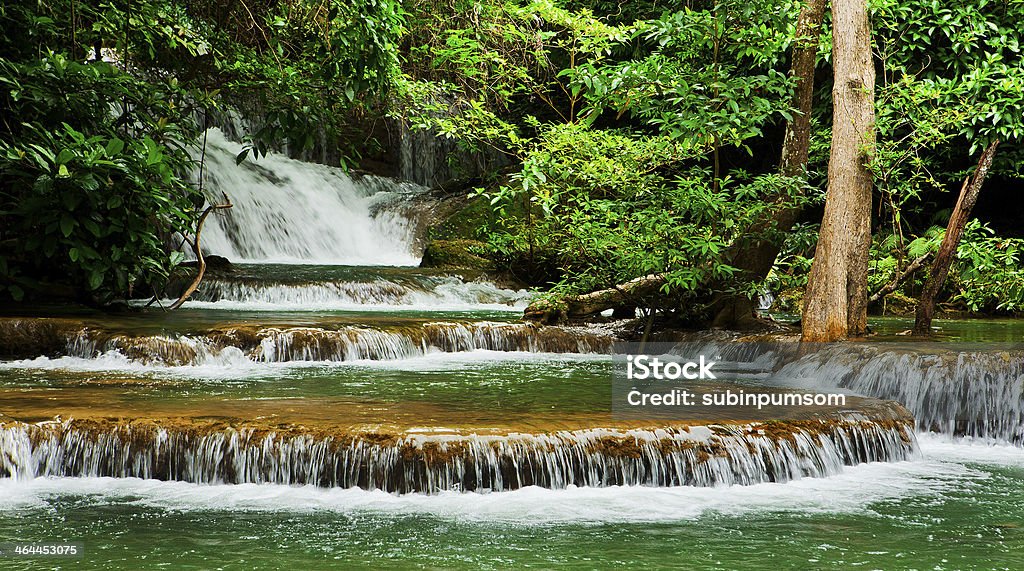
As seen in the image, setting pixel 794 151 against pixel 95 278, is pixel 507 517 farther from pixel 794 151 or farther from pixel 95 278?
pixel 794 151

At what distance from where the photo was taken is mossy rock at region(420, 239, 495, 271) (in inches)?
601

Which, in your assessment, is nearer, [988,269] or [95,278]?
[95,278]

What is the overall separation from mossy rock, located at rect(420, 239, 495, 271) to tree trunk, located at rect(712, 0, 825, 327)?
6.07 metres

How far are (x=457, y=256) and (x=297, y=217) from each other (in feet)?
16.9

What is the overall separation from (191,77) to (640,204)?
5.92 meters

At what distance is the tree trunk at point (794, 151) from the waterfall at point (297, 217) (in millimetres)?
9969

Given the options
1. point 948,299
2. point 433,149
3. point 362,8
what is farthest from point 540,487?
point 433,149

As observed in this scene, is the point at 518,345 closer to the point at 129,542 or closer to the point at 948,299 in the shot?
the point at 129,542

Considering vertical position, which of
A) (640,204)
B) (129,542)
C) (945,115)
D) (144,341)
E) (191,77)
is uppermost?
(191,77)

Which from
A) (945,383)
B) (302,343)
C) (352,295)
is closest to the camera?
(945,383)

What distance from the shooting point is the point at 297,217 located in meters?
19.1

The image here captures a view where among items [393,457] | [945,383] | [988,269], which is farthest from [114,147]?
[988,269]

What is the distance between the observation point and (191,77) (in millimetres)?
11367

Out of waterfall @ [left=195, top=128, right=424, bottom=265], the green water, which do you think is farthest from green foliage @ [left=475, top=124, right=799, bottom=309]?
waterfall @ [left=195, top=128, right=424, bottom=265]
